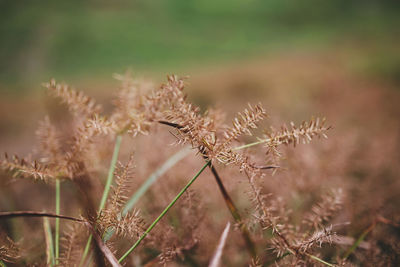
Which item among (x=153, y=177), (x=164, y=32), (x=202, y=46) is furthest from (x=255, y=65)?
(x=153, y=177)

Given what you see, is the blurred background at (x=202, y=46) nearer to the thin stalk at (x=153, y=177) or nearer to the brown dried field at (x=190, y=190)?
the brown dried field at (x=190, y=190)

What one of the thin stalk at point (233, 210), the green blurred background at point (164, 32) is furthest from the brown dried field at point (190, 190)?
the green blurred background at point (164, 32)

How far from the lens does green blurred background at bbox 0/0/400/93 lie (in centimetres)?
395

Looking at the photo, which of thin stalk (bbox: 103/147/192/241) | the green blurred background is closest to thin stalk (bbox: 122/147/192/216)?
thin stalk (bbox: 103/147/192/241)

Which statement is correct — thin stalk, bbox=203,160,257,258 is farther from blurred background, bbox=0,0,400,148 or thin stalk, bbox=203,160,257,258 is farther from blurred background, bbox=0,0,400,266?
blurred background, bbox=0,0,400,148

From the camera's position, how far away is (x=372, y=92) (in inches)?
62.3

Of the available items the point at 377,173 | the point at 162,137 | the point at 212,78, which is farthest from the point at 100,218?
the point at 212,78

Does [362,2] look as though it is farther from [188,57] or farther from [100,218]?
[100,218]

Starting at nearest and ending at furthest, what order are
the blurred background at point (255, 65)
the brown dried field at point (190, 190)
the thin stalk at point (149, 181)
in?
the brown dried field at point (190, 190) < the thin stalk at point (149, 181) < the blurred background at point (255, 65)

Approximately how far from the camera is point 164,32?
5.07m

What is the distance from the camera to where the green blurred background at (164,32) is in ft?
13.0

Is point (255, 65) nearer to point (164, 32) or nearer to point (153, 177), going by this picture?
point (164, 32)

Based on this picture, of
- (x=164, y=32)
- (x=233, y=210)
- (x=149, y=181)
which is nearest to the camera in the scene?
(x=233, y=210)

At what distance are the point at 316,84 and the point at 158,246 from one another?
2190mm
